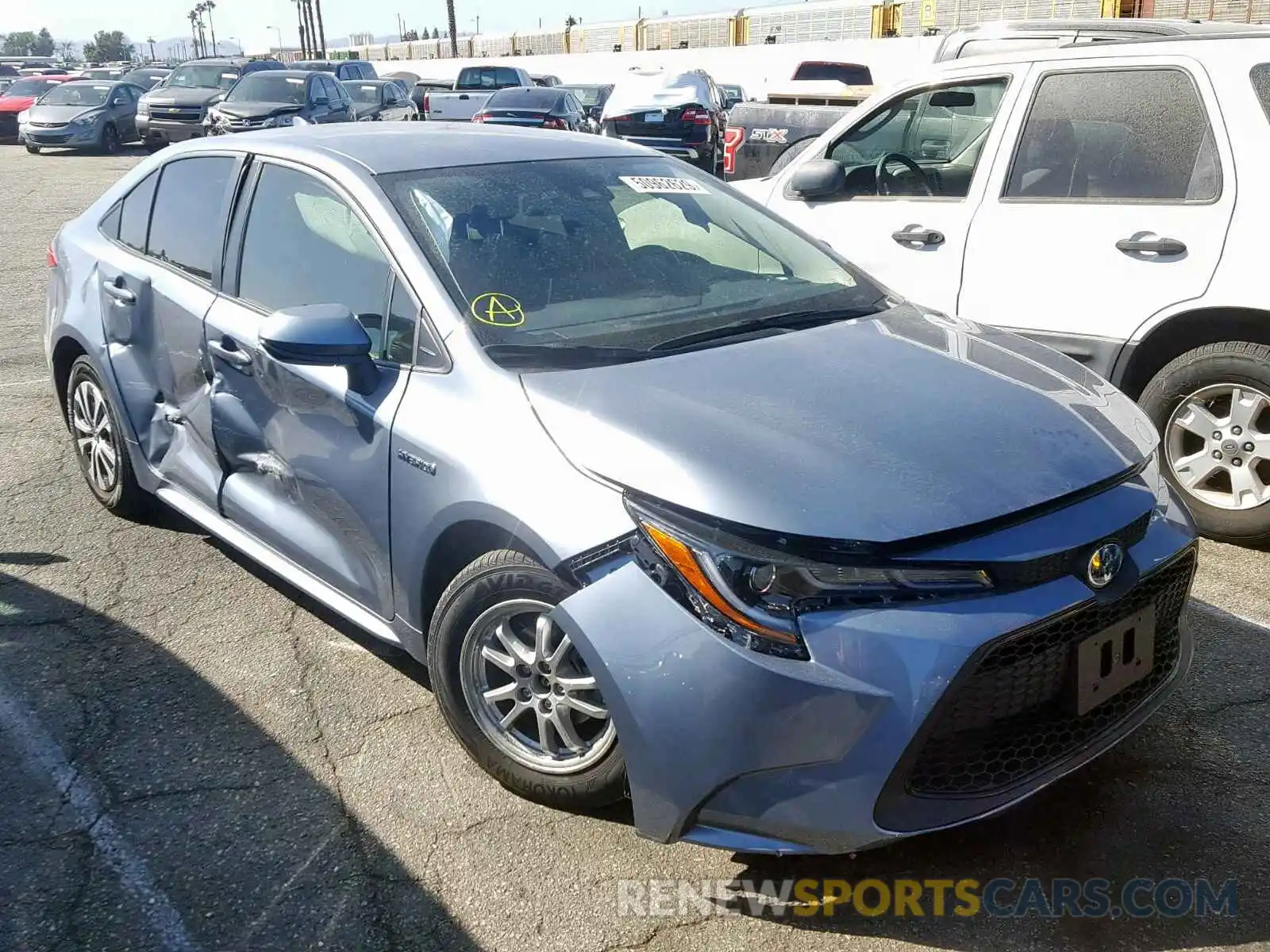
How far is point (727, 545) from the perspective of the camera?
2.41 m

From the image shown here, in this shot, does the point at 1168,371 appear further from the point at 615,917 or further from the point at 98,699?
the point at 98,699

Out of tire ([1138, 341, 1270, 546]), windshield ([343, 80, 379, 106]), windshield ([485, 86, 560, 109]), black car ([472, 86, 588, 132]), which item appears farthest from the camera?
windshield ([343, 80, 379, 106])

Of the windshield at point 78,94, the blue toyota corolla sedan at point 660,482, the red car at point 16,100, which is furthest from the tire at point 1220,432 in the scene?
the red car at point 16,100

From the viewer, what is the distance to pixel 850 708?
229 centimetres

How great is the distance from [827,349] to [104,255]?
10.1 feet

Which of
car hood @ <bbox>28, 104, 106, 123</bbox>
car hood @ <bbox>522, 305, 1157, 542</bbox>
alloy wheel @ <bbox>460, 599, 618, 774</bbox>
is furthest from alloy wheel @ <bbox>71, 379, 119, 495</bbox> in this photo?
car hood @ <bbox>28, 104, 106, 123</bbox>

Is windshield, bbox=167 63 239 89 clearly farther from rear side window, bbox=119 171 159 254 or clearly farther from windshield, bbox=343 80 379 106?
rear side window, bbox=119 171 159 254

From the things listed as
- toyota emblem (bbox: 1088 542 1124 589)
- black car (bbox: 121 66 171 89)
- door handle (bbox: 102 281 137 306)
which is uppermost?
black car (bbox: 121 66 171 89)

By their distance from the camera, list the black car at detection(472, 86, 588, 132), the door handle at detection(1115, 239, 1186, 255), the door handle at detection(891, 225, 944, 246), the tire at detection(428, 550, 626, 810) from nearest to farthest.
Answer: the tire at detection(428, 550, 626, 810) → the door handle at detection(1115, 239, 1186, 255) → the door handle at detection(891, 225, 944, 246) → the black car at detection(472, 86, 588, 132)

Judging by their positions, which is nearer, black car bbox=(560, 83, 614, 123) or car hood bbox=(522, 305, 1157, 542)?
car hood bbox=(522, 305, 1157, 542)

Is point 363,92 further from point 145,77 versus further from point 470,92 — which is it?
point 145,77

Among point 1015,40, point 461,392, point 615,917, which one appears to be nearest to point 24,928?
point 615,917

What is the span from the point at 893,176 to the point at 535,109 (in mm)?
13708

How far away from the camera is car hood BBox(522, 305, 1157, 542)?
96.1 inches
